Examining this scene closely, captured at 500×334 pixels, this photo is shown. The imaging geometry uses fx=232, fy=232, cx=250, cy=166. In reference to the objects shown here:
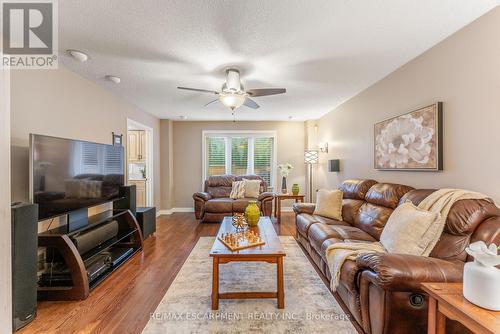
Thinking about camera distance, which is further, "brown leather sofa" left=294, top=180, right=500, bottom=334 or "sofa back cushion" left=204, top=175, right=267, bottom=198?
"sofa back cushion" left=204, top=175, right=267, bottom=198

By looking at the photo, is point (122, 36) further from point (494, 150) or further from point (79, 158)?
point (494, 150)

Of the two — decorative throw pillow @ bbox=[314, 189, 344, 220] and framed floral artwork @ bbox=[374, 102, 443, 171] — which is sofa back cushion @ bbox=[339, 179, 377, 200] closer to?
decorative throw pillow @ bbox=[314, 189, 344, 220]

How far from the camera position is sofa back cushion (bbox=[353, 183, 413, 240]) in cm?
264

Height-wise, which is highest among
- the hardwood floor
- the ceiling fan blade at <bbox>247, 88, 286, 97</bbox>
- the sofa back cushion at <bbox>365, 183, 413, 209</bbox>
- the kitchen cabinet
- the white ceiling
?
the white ceiling

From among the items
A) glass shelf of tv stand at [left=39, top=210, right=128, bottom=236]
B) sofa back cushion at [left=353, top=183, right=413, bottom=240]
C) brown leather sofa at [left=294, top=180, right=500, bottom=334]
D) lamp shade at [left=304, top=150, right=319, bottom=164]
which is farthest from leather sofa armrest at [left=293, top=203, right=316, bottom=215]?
glass shelf of tv stand at [left=39, top=210, right=128, bottom=236]

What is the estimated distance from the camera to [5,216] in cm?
160

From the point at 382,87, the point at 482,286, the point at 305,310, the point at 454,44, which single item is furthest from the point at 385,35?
the point at 305,310

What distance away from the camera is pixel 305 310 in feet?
6.68

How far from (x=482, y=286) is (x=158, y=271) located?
9.47 feet

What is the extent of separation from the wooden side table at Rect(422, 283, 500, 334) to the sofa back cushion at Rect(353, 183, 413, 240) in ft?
4.44

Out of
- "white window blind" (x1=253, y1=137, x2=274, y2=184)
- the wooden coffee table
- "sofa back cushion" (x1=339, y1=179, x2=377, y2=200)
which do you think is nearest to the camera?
the wooden coffee table

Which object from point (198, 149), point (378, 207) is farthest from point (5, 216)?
point (198, 149)

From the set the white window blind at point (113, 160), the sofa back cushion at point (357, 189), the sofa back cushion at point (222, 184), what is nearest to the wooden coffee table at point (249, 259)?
the sofa back cushion at point (357, 189)

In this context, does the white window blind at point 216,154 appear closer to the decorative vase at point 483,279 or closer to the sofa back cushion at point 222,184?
the sofa back cushion at point 222,184
